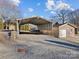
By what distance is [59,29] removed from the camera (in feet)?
93.2

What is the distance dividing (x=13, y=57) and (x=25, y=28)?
1978 inches

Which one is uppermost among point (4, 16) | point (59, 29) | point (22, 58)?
point (4, 16)

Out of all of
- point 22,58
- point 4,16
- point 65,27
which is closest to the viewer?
point 22,58

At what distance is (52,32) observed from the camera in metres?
28.7

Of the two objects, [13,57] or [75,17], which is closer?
[13,57]

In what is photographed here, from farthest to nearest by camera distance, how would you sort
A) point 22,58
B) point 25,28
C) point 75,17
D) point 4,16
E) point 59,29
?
point 75,17
point 25,28
point 4,16
point 59,29
point 22,58

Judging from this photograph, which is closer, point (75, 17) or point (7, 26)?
point (7, 26)

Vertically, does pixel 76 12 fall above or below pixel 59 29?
above

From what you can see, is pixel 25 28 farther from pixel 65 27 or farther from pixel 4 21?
pixel 65 27

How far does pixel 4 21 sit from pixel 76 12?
107 feet

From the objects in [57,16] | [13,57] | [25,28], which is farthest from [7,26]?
[13,57]

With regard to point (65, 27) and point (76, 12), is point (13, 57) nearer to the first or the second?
point (65, 27)

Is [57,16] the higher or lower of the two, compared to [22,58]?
higher

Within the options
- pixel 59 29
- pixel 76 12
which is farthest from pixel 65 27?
pixel 76 12
